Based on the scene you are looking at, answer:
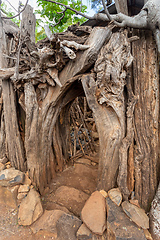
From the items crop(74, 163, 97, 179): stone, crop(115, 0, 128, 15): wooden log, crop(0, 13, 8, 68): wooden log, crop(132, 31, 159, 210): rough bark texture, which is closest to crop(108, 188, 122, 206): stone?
crop(132, 31, 159, 210): rough bark texture

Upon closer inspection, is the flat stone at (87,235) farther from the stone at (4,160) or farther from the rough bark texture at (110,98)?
the stone at (4,160)

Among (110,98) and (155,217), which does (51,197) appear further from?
(110,98)

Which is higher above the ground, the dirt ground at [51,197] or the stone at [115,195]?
the stone at [115,195]

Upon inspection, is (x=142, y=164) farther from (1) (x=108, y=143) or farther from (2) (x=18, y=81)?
(2) (x=18, y=81)

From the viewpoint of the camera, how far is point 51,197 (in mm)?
2482

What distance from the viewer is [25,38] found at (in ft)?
7.38

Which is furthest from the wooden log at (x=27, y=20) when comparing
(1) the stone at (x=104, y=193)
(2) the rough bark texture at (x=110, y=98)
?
(1) the stone at (x=104, y=193)

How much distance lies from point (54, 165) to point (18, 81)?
2125 mm

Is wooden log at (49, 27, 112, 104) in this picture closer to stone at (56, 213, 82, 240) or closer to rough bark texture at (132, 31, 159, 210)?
rough bark texture at (132, 31, 159, 210)

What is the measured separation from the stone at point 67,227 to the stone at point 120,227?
0.50 meters

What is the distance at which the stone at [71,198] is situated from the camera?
2226mm

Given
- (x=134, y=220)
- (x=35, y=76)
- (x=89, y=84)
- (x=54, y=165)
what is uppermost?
(x=35, y=76)

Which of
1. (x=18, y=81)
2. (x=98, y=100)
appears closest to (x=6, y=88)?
(x=18, y=81)

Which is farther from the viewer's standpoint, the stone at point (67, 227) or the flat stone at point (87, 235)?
the stone at point (67, 227)
